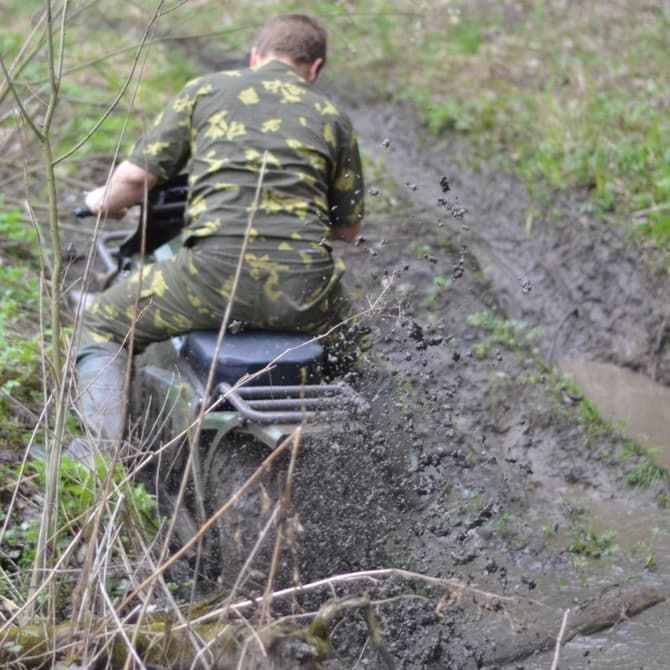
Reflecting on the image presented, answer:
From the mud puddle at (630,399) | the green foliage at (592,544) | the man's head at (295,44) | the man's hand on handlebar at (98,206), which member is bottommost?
the mud puddle at (630,399)

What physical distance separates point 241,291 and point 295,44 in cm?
119

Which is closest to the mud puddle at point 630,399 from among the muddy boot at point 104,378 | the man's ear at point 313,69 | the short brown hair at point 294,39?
the man's ear at point 313,69

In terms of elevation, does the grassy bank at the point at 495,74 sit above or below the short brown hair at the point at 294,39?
below

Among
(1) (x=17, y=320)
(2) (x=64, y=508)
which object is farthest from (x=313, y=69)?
(2) (x=64, y=508)

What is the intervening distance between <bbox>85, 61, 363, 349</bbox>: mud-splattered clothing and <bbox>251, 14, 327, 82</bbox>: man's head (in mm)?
103

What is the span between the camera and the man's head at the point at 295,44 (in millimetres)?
5184

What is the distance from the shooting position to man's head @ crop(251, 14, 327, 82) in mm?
5184

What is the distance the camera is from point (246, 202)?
4816mm

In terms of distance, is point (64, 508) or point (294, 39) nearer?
point (64, 508)

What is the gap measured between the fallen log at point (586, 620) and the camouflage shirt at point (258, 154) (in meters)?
1.66

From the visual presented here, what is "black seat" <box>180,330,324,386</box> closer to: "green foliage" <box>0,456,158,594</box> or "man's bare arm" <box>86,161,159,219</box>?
"green foliage" <box>0,456,158,594</box>

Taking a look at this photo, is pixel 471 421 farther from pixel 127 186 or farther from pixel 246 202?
pixel 127 186

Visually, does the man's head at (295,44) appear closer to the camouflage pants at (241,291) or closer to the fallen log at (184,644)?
the camouflage pants at (241,291)

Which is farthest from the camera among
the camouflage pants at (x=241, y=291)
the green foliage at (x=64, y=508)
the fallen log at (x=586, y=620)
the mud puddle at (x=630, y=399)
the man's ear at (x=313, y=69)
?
the mud puddle at (x=630, y=399)
